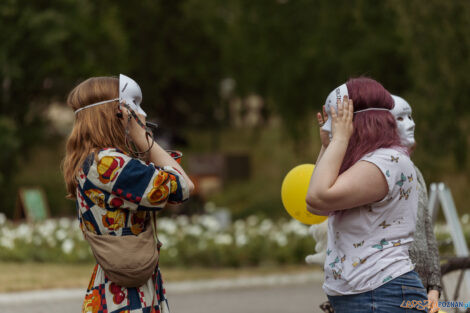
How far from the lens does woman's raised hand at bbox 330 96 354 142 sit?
301 cm

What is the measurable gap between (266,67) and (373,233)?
56.8 feet

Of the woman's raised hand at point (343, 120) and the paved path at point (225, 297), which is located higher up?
the woman's raised hand at point (343, 120)

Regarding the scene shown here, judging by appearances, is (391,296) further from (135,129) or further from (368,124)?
(135,129)

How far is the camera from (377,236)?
298cm

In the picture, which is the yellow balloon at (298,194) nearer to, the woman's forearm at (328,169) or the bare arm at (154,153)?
the bare arm at (154,153)

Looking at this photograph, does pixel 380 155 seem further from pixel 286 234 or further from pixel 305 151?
pixel 305 151

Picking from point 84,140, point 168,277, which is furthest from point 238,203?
point 84,140

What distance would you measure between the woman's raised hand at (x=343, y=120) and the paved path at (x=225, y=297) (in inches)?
226

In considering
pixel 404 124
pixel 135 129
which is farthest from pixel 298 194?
pixel 135 129

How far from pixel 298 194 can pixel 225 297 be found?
5556 mm

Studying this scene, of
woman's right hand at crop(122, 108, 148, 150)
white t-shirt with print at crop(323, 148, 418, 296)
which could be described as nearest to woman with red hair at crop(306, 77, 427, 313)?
white t-shirt with print at crop(323, 148, 418, 296)

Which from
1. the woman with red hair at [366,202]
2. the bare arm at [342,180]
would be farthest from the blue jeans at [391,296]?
the bare arm at [342,180]

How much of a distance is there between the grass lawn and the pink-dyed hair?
7199mm

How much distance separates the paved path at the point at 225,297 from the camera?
28.2ft
